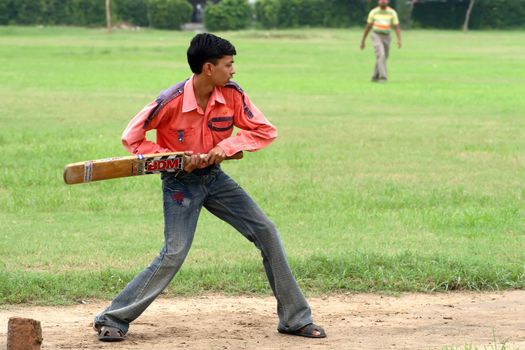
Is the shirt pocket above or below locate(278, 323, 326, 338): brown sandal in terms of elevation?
above

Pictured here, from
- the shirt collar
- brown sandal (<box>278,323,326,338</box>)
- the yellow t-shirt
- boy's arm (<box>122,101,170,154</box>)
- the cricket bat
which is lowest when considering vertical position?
the yellow t-shirt

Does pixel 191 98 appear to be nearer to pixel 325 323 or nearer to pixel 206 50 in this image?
pixel 206 50

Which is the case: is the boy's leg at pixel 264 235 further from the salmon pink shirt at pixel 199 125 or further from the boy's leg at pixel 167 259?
the salmon pink shirt at pixel 199 125

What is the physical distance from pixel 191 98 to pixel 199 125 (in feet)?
0.54

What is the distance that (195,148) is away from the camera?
6.74 m

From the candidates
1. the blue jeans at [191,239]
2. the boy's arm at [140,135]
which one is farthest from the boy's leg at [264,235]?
the boy's arm at [140,135]

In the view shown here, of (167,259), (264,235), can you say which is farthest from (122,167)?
(264,235)

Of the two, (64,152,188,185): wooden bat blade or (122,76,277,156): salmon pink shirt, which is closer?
(64,152,188,185): wooden bat blade

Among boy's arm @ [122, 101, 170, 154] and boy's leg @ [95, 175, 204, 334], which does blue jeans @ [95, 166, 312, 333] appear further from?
boy's arm @ [122, 101, 170, 154]

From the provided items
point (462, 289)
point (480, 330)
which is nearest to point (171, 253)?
point (480, 330)

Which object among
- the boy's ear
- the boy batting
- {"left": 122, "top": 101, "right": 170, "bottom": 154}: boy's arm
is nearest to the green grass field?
the boy batting

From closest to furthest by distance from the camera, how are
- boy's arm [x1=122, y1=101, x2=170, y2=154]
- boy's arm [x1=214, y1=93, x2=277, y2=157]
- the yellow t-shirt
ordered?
1. boy's arm [x1=122, y1=101, x2=170, y2=154]
2. boy's arm [x1=214, y1=93, x2=277, y2=157]
3. the yellow t-shirt

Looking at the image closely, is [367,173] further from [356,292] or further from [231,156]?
[231,156]

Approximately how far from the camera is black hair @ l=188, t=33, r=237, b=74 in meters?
6.67
